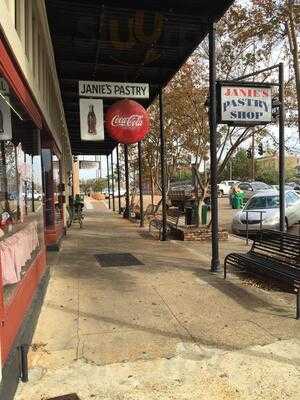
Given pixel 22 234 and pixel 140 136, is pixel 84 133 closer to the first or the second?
pixel 140 136

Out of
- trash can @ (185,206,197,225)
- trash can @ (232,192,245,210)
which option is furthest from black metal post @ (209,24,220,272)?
trash can @ (232,192,245,210)

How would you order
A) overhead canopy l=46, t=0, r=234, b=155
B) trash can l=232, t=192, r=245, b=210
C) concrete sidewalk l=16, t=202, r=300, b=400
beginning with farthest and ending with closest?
trash can l=232, t=192, r=245, b=210
overhead canopy l=46, t=0, r=234, b=155
concrete sidewalk l=16, t=202, r=300, b=400

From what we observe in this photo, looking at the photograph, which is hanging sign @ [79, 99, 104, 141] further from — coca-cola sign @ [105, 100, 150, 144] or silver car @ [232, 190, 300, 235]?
silver car @ [232, 190, 300, 235]

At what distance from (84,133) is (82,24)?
321 cm

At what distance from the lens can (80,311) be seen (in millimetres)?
5715

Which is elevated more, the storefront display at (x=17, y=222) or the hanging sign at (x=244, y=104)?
the hanging sign at (x=244, y=104)

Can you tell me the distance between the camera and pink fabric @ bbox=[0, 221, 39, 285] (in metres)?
4.08

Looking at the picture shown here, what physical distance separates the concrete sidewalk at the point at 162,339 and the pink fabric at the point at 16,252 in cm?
78

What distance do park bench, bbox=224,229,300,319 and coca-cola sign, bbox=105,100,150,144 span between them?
3.40 meters

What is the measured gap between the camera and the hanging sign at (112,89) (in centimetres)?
969

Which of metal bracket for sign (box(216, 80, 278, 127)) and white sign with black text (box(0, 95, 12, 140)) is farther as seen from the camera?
metal bracket for sign (box(216, 80, 278, 127))

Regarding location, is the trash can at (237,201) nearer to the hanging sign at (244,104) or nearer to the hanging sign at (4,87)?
the hanging sign at (244,104)

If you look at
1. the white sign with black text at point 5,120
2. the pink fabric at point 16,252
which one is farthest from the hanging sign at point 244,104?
the white sign with black text at point 5,120

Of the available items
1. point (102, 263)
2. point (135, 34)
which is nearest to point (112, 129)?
point (135, 34)
